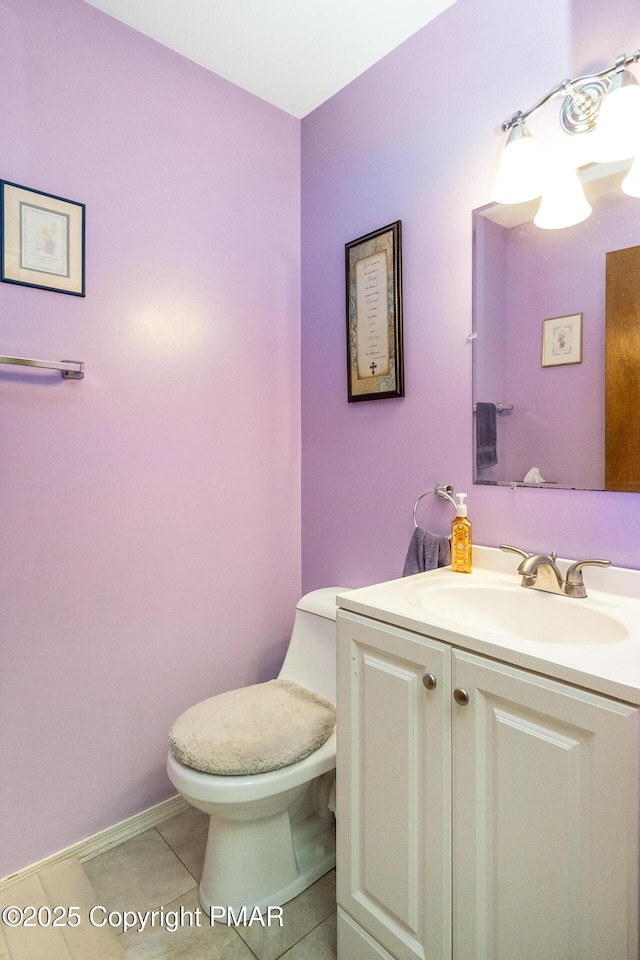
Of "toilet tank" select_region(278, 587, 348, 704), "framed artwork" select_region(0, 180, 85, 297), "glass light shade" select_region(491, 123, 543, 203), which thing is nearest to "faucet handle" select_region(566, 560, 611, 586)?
"toilet tank" select_region(278, 587, 348, 704)

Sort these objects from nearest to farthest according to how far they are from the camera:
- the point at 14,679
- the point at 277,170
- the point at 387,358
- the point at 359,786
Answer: the point at 359,786, the point at 14,679, the point at 387,358, the point at 277,170

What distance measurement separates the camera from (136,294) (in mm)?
1511

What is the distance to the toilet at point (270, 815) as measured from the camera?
1152mm

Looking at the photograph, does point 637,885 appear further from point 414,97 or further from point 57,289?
point 414,97

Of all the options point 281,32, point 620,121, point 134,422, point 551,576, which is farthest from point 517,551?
point 281,32

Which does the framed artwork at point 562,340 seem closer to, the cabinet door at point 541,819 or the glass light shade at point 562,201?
the glass light shade at point 562,201

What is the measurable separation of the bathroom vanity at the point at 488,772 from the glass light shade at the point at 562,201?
32.4 inches

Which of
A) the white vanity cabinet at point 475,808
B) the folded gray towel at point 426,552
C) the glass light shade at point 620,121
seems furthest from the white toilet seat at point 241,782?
the glass light shade at point 620,121

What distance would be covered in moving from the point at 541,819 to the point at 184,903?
1056 mm

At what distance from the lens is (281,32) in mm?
1493

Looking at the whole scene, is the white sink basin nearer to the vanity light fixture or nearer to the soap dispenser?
the soap dispenser

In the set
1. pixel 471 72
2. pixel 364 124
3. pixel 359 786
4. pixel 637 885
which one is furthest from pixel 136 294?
pixel 637 885

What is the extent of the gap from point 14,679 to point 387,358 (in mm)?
1392

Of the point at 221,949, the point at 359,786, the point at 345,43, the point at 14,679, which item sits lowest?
the point at 221,949
